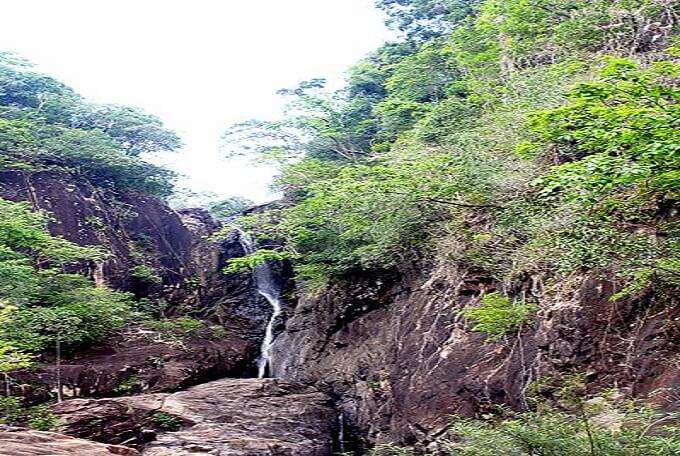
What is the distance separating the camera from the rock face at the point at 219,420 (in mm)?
9641

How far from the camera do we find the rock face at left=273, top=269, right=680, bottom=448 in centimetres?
664

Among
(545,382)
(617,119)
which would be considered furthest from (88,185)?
(617,119)

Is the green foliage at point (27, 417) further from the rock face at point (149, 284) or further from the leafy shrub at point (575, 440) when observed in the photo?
the leafy shrub at point (575, 440)

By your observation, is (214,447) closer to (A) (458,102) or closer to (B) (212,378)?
(B) (212,378)

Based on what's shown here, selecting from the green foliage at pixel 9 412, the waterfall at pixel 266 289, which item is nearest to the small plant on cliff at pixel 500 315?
the green foliage at pixel 9 412

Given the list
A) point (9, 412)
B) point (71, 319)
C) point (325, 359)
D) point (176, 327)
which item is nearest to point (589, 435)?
point (9, 412)

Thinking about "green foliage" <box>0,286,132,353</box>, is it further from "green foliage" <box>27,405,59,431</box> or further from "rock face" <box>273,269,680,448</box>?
"rock face" <box>273,269,680,448</box>

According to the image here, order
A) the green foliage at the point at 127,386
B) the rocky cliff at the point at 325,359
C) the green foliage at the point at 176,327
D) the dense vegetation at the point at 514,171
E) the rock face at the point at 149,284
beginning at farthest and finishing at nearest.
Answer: the green foliage at the point at 176,327 < the rock face at the point at 149,284 < the green foliage at the point at 127,386 < the rocky cliff at the point at 325,359 < the dense vegetation at the point at 514,171

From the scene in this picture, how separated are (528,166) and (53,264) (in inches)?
547

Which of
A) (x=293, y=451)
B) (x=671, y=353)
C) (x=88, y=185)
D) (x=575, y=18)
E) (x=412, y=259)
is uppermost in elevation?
(x=575, y=18)

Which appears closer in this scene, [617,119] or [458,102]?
[617,119]

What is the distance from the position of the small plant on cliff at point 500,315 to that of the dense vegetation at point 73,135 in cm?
1598

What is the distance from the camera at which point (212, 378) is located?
50.7ft

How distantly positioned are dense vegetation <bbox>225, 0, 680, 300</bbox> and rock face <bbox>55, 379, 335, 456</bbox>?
343 cm
